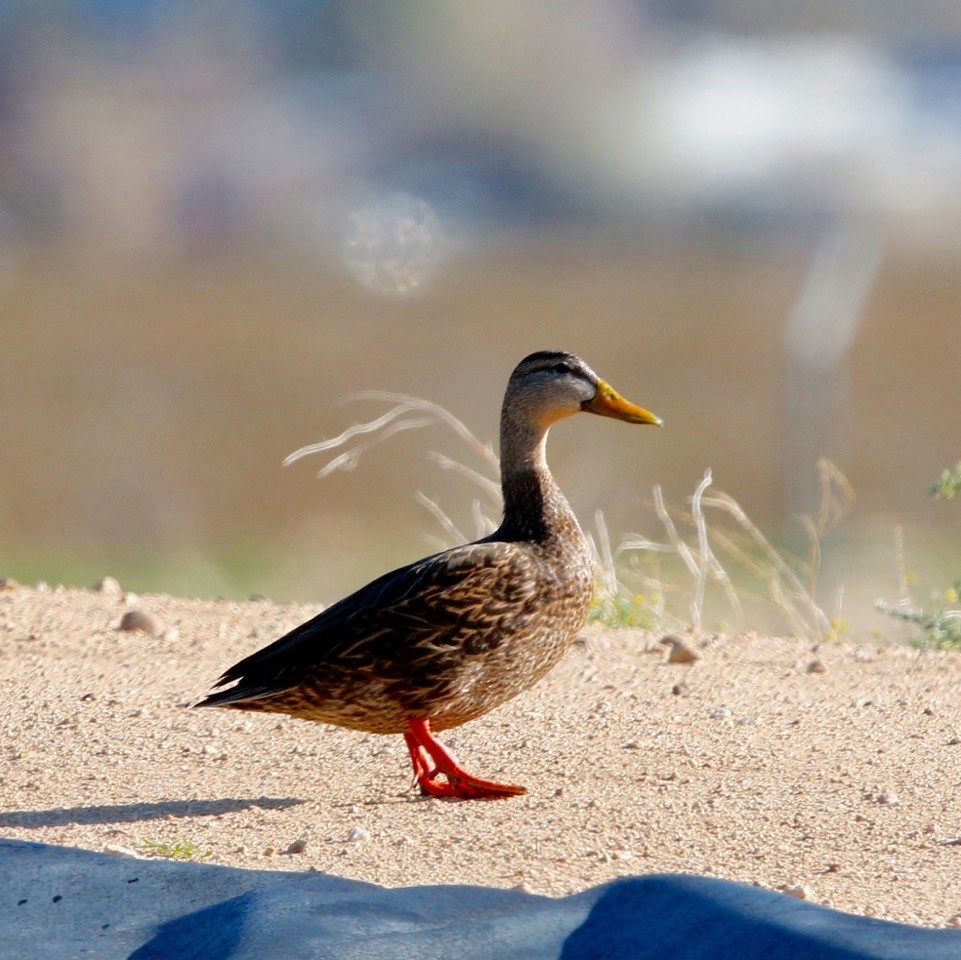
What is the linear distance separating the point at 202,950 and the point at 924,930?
4.57 feet

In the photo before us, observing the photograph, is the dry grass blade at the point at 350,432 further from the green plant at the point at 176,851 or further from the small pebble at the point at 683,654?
the green plant at the point at 176,851

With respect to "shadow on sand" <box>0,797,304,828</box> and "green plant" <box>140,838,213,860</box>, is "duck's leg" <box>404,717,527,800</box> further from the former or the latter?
"green plant" <box>140,838,213,860</box>

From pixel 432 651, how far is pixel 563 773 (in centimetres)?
59

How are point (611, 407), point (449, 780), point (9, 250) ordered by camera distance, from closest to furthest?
point (449, 780), point (611, 407), point (9, 250)

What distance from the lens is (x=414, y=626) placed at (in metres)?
4.45

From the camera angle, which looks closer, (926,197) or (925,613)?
(925,613)

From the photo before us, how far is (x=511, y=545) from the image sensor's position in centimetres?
464

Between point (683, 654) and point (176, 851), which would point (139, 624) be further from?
point (176, 851)

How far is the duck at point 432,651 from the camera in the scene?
14.6 feet

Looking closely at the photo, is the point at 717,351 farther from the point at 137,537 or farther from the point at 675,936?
the point at 675,936

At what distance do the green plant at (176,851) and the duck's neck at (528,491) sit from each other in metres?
1.29

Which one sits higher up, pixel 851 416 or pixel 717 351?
pixel 717 351

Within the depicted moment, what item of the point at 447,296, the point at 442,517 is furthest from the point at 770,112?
the point at 442,517

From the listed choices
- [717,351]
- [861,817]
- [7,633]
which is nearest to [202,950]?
[861,817]
